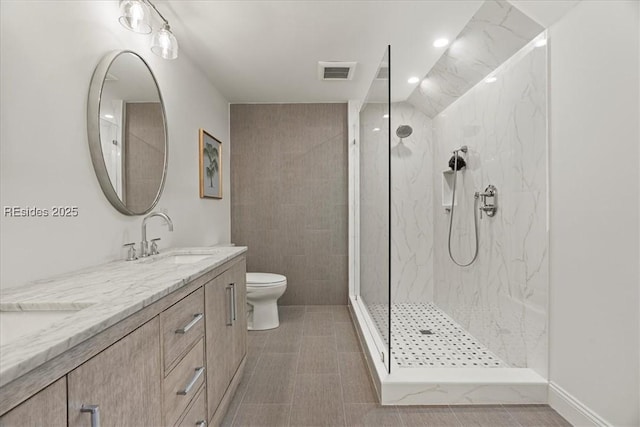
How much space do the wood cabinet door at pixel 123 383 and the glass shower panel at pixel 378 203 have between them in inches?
54.5

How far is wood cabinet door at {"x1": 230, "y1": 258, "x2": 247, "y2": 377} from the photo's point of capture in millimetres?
1944

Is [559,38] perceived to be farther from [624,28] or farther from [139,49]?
[139,49]

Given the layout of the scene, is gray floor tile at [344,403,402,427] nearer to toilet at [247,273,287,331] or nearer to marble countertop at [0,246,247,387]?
marble countertop at [0,246,247,387]

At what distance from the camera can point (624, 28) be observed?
1374mm

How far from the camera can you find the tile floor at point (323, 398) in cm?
174

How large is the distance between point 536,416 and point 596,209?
1.09m

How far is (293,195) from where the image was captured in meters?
3.82

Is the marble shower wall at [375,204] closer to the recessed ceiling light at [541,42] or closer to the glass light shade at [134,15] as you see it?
the recessed ceiling light at [541,42]

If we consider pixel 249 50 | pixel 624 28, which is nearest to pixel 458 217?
pixel 624 28

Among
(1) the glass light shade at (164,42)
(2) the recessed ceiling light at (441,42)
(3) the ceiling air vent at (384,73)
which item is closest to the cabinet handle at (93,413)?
(1) the glass light shade at (164,42)

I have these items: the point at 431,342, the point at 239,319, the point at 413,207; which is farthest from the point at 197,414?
the point at 413,207

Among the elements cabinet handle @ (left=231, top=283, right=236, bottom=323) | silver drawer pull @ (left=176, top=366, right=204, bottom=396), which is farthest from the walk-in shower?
silver drawer pull @ (left=176, top=366, right=204, bottom=396)

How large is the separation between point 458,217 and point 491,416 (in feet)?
5.56

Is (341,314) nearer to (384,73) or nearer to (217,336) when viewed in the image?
(217,336)
